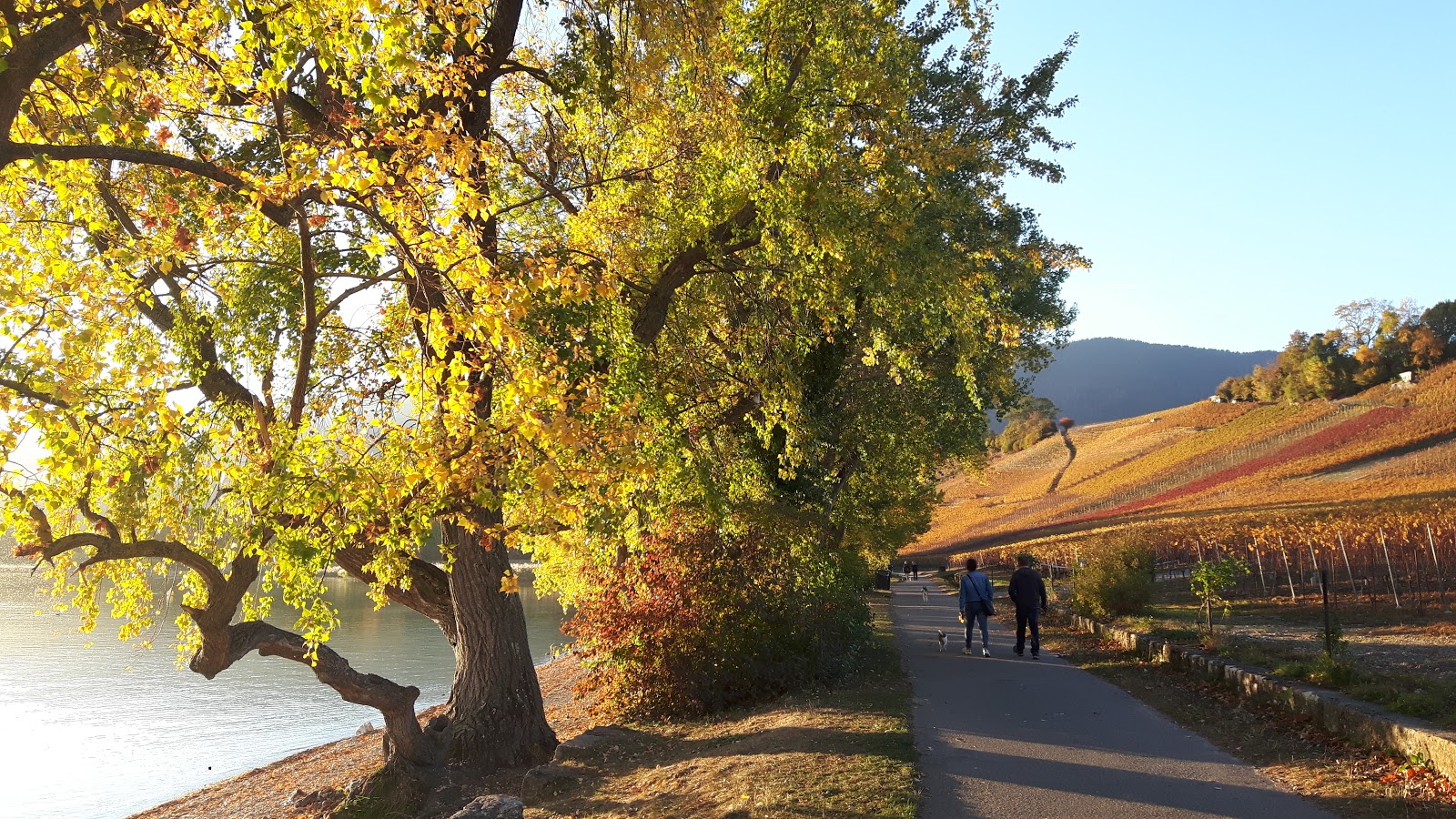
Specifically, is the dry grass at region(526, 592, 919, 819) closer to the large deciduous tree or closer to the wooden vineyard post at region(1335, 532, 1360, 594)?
the large deciduous tree

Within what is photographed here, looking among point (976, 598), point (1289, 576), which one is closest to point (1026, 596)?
point (976, 598)

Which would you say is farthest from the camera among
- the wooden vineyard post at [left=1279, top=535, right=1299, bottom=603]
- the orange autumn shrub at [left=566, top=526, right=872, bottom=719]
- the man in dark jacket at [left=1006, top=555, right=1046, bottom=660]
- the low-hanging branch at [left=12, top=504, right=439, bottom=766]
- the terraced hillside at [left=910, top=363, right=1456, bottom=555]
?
the terraced hillside at [left=910, top=363, right=1456, bottom=555]

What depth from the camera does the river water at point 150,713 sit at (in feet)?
58.2

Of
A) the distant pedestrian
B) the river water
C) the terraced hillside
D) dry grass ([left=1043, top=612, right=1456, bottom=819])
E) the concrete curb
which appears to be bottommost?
the river water

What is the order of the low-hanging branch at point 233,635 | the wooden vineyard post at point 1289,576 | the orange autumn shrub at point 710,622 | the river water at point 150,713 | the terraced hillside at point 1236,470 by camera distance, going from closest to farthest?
the low-hanging branch at point 233,635 < the orange autumn shrub at point 710,622 < the river water at point 150,713 < the wooden vineyard post at point 1289,576 < the terraced hillside at point 1236,470

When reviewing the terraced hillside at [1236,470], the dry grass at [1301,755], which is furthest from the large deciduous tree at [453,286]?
the terraced hillside at [1236,470]

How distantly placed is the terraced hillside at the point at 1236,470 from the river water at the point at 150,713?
62.0 ft

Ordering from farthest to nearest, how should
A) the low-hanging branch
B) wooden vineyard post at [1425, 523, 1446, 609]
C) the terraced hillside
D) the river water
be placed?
the terraced hillside → wooden vineyard post at [1425, 523, 1446, 609] → the river water → the low-hanging branch

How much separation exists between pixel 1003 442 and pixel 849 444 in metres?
150

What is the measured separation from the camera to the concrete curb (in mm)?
7047

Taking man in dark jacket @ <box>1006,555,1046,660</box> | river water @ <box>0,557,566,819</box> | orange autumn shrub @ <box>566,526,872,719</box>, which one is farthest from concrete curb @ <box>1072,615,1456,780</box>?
river water @ <box>0,557,566,819</box>

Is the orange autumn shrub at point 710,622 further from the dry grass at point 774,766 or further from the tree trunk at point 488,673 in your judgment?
the tree trunk at point 488,673

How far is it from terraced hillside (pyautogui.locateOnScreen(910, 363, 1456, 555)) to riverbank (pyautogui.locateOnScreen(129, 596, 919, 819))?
18.7 meters

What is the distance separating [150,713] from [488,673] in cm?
1756
